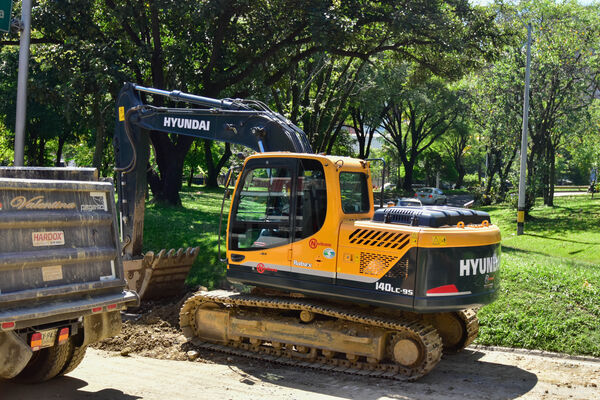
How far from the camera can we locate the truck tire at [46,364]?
700 cm

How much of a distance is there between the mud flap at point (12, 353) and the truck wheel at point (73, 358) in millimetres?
1098

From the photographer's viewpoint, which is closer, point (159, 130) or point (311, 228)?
point (311, 228)

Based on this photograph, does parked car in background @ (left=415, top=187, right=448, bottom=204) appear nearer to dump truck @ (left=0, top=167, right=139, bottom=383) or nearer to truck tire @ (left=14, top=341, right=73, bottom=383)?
dump truck @ (left=0, top=167, right=139, bottom=383)

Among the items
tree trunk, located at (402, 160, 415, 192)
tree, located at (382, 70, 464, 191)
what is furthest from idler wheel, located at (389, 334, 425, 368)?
tree trunk, located at (402, 160, 415, 192)

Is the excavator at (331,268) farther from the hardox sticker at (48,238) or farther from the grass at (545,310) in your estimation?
the hardox sticker at (48,238)

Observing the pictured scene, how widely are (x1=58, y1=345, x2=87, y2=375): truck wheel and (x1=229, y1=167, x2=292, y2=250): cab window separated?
2822 millimetres

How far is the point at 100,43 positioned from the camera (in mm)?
19719

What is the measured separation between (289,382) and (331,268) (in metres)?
1.61

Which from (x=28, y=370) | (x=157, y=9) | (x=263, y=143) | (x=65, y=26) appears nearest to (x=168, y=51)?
(x=157, y=9)

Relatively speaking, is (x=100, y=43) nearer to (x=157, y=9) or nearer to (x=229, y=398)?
(x=157, y=9)

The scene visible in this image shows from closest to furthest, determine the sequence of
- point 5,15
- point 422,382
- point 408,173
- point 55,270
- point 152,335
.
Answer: point 55,270
point 422,382
point 152,335
point 5,15
point 408,173

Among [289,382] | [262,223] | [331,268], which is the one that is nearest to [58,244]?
[262,223]

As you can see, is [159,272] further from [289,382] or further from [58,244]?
[58,244]

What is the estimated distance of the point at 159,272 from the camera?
37.1 feet
